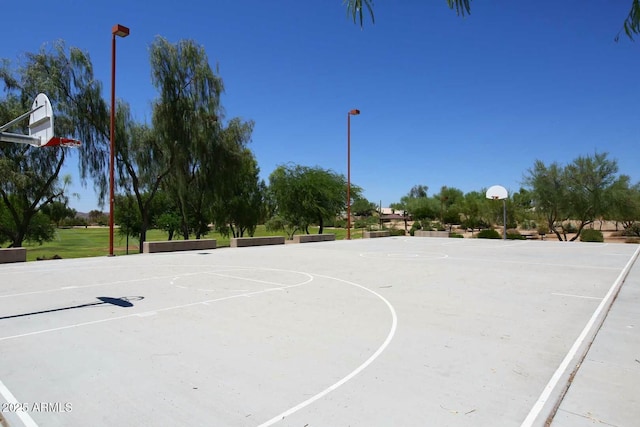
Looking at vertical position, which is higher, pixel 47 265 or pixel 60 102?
pixel 60 102

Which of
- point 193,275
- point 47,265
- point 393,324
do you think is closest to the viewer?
point 393,324

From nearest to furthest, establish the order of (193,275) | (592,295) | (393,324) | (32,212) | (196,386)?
(196,386) → (393,324) → (592,295) → (193,275) → (32,212)

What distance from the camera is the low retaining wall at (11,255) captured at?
15469mm

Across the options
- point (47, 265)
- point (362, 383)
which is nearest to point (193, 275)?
point (47, 265)

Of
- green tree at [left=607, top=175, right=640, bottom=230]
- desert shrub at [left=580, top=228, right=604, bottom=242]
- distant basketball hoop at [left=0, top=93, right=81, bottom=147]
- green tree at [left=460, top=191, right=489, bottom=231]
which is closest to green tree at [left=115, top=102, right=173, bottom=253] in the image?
distant basketball hoop at [left=0, top=93, right=81, bottom=147]

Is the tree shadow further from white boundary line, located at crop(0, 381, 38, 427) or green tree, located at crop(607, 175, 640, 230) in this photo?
green tree, located at crop(607, 175, 640, 230)

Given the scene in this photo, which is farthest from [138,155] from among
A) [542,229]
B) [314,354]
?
[542,229]

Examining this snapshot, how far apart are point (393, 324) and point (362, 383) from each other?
8.26 feet

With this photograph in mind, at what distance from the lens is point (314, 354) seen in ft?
16.7

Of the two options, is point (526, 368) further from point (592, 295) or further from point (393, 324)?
point (592, 295)

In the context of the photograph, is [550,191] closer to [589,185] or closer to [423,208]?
[589,185]

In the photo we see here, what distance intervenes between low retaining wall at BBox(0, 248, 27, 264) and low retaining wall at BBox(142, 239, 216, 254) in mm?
5159

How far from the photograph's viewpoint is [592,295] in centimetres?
933

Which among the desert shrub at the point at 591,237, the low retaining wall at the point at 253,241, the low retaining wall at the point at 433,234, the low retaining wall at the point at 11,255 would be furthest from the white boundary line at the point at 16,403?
the desert shrub at the point at 591,237
